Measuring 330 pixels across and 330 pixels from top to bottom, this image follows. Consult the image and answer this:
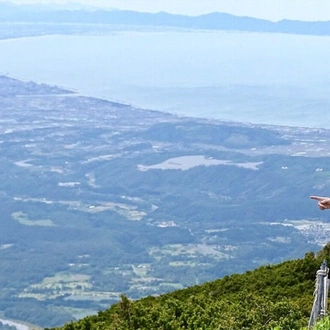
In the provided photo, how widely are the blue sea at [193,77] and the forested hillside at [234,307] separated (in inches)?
3602

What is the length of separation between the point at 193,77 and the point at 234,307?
Result: 146402 millimetres

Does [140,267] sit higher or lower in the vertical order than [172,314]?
lower

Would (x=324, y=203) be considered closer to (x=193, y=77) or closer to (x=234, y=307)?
(x=234, y=307)

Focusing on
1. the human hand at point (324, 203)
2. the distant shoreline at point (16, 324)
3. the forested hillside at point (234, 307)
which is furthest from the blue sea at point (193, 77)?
the human hand at point (324, 203)

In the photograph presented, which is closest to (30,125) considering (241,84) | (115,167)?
(115,167)

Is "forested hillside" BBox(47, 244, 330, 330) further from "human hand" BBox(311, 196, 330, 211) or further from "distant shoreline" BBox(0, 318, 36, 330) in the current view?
"distant shoreline" BBox(0, 318, 36, 330)

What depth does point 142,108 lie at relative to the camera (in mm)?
114188

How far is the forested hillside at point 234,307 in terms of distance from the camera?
26.5 ft

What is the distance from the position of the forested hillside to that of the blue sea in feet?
300

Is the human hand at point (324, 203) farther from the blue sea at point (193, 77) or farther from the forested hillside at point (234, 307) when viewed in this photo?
the blue sea at point (193, 77)

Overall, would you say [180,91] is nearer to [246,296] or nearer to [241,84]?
[241,84]

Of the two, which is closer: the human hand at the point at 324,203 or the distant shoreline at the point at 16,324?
the human hand at the point at 324,203

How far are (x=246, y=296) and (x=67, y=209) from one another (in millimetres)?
56580

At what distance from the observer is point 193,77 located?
506ft
